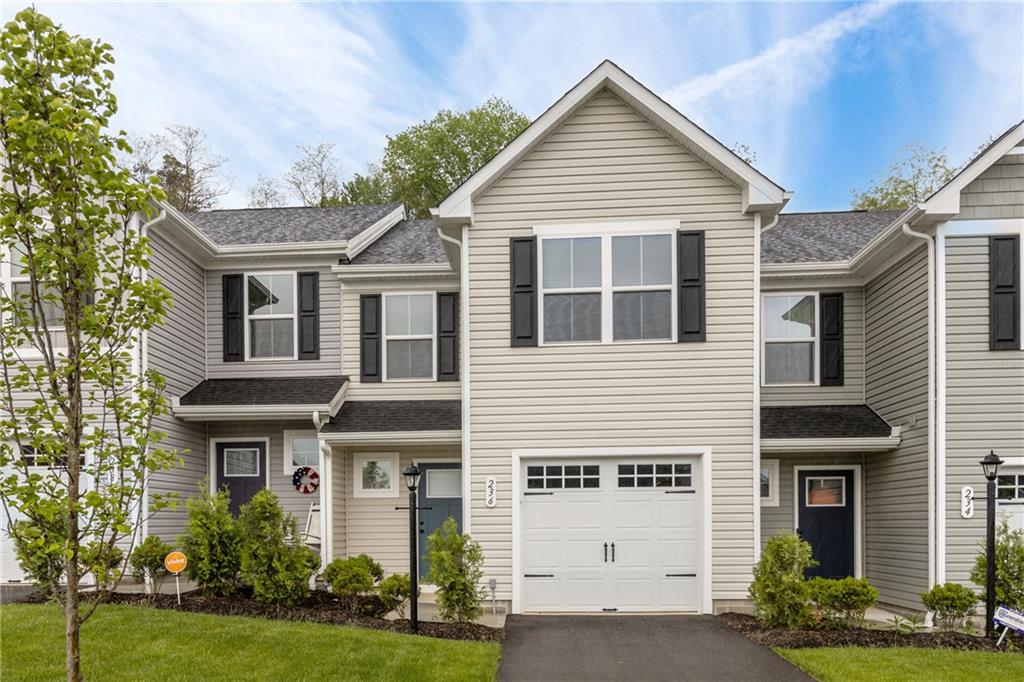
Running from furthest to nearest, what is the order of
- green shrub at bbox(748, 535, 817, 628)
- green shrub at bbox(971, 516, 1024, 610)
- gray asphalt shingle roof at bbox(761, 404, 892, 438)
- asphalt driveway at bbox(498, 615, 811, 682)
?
gray asphalt shingle roof at bbox(761, 404, 892, 438) → green shrub at bbox(971, 516, 1024, 610) → green shrub at bbox(748, 535, 817, 628) → asphalt driveway at bbox(498, 615, 811, 682)

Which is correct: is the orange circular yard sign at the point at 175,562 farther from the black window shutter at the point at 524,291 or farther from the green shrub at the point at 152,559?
the black window shutter at the point at 524,291

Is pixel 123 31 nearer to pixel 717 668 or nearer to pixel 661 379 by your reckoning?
pixel 661 379

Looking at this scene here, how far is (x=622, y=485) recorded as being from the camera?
32.9 ft

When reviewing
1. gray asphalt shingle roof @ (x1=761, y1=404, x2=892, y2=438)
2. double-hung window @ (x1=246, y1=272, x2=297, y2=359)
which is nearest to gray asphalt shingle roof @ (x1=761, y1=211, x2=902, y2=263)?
gray asphalt shingle roof @ (x1=761, y1=404, x2=892, y2=438)

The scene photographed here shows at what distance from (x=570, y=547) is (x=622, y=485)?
1084 millimetres

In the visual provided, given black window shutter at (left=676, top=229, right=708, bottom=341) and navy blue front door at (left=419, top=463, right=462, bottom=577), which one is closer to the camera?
black window shutter at (left=676, top=229, right=708, bottom=341)

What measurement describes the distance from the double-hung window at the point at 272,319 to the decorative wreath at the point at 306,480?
6.58ft

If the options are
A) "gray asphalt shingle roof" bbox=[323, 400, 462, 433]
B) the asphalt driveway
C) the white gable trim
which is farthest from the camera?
"gray asphalt shingle roof" bbox=[323, 400, 462, 433]

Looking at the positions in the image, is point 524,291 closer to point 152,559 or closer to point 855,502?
point 152,559

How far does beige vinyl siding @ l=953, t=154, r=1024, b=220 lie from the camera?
9859 millimetres

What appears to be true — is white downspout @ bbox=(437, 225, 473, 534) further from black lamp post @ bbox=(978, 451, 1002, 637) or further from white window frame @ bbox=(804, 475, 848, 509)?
black lamp post @ bbox=(978, 451, 1002, 637)

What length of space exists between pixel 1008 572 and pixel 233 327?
1182 cm

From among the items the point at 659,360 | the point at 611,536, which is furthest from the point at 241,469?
the point at 659,360

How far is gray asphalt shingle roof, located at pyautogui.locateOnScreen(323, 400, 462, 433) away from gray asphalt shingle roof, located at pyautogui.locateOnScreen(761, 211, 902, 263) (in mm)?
5746
